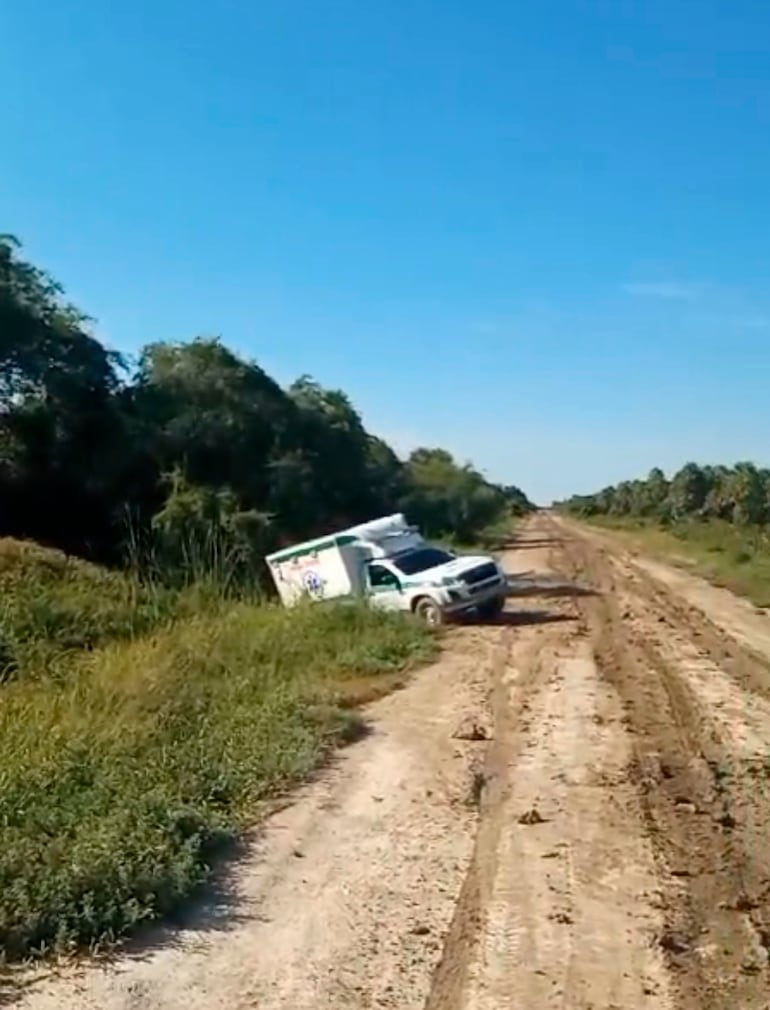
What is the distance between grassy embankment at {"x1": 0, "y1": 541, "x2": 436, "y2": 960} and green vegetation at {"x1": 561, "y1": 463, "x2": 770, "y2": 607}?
12670 mm

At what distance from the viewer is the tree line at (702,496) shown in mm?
81312

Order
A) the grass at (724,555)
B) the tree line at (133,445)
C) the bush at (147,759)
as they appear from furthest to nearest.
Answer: the tree line at (133,445), the grass at (724,555), the bush at (147,759)

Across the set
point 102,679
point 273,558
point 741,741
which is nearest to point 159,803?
point 102,679

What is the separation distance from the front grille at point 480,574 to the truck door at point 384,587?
1379mm

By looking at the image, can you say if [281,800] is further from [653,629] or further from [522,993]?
[653,629]

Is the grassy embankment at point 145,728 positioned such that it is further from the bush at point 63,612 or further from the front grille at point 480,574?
the front grille at point 480,574

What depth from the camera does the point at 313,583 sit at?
24.8m

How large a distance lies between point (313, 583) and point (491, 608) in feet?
12.9

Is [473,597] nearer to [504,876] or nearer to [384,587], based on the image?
[384,587]

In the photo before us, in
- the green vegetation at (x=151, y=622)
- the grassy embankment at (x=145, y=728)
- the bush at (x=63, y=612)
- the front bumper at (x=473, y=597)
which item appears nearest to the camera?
the grassy embankment at (x=145, y=728)

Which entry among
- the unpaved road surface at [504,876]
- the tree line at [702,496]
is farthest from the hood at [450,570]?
the tree line at [702,496]

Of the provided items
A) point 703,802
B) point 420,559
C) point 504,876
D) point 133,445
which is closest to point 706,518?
point 133,445

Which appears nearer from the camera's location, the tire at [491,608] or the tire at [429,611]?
the tire at [429,611]

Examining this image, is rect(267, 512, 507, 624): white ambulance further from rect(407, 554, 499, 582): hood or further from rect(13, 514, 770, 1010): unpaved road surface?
rect(13, 514, 770, 1010): unpaved road surface
